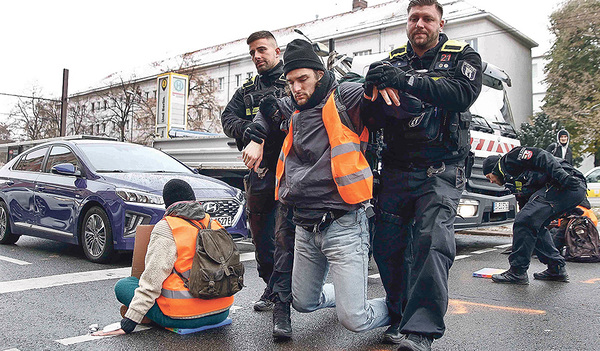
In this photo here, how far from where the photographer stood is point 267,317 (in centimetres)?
438

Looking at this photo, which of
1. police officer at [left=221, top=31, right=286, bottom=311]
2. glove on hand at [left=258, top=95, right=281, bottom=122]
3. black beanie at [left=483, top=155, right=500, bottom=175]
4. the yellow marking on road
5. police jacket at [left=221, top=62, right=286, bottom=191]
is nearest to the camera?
glove on hand at [left=258, top=95, right=281, bottom=122]

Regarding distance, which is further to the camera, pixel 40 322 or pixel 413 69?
pixel 40 322

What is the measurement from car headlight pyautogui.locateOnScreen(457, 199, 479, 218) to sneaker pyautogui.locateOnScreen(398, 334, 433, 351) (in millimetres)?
4996

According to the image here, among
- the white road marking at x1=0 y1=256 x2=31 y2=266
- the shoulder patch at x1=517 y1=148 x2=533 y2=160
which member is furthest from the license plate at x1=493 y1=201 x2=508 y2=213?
the white road marking at x1=0 y1=256 x2=31 y2=266

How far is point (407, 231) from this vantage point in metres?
3.56

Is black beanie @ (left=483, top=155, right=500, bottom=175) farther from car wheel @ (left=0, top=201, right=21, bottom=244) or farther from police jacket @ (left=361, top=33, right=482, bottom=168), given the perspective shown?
car wheel @ (left=0, top=201, right=21, bottom=244)

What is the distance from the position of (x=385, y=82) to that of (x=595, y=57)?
3719cm

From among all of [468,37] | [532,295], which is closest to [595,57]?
[468,37]

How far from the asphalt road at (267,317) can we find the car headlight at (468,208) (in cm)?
123

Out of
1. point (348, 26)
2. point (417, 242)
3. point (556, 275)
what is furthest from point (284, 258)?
point (348, 26)

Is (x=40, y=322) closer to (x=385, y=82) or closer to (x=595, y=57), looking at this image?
(x=385, y=82)

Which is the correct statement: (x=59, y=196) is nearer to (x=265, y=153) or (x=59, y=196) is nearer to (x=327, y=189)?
(x=265, y=153)

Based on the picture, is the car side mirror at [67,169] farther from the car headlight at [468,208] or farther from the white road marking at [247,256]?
the car headlight at [468,208]

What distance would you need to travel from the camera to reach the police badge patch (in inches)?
128
